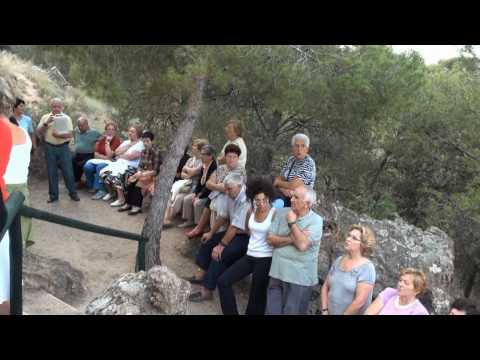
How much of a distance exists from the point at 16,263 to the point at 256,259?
9.33 feet

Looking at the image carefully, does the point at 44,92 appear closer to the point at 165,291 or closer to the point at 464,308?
the point at 165,291

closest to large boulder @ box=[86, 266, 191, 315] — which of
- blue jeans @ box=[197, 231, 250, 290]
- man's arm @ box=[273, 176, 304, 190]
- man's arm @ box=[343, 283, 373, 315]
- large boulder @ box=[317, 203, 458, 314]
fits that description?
man's arm @ box=[343, 283, 373, 315]

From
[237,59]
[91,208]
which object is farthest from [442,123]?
[91,208]

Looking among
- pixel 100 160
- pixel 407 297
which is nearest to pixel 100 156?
pixel 100 160

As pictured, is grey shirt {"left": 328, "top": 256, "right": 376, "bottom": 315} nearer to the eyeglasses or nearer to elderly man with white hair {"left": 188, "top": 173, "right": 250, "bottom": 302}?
the eyeglasses

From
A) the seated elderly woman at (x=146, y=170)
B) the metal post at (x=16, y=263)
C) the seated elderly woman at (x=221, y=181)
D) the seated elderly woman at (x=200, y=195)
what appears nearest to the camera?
the metal post at (x=16, y=263)

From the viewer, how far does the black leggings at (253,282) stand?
15.5 ft

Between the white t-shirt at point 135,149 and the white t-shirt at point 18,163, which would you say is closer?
the white t-shirt at point 18,163

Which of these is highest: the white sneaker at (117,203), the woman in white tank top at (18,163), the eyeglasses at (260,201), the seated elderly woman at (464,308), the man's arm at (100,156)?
the woman in white tank top at (18,163)

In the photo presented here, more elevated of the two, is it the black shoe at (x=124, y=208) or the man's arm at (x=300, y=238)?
the man's arm at (x=300, y=238)

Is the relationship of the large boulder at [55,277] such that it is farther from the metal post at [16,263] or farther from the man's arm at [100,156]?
the man's arm at [100,156]

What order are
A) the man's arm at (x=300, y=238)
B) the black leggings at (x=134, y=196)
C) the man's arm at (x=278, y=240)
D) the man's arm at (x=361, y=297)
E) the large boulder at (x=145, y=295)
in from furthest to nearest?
the black leggings at (x=134, y=196) → the man's arm at (x=278, y=240) → the man's arm at (x=300, y=238) → the man's arm at (x=361, y=297) → the large boulder at (x=145, y=295)

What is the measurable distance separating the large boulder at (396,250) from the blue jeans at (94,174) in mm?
3789

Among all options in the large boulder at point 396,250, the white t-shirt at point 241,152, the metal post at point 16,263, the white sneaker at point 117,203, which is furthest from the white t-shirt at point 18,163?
the white sneaker at point 117,203
